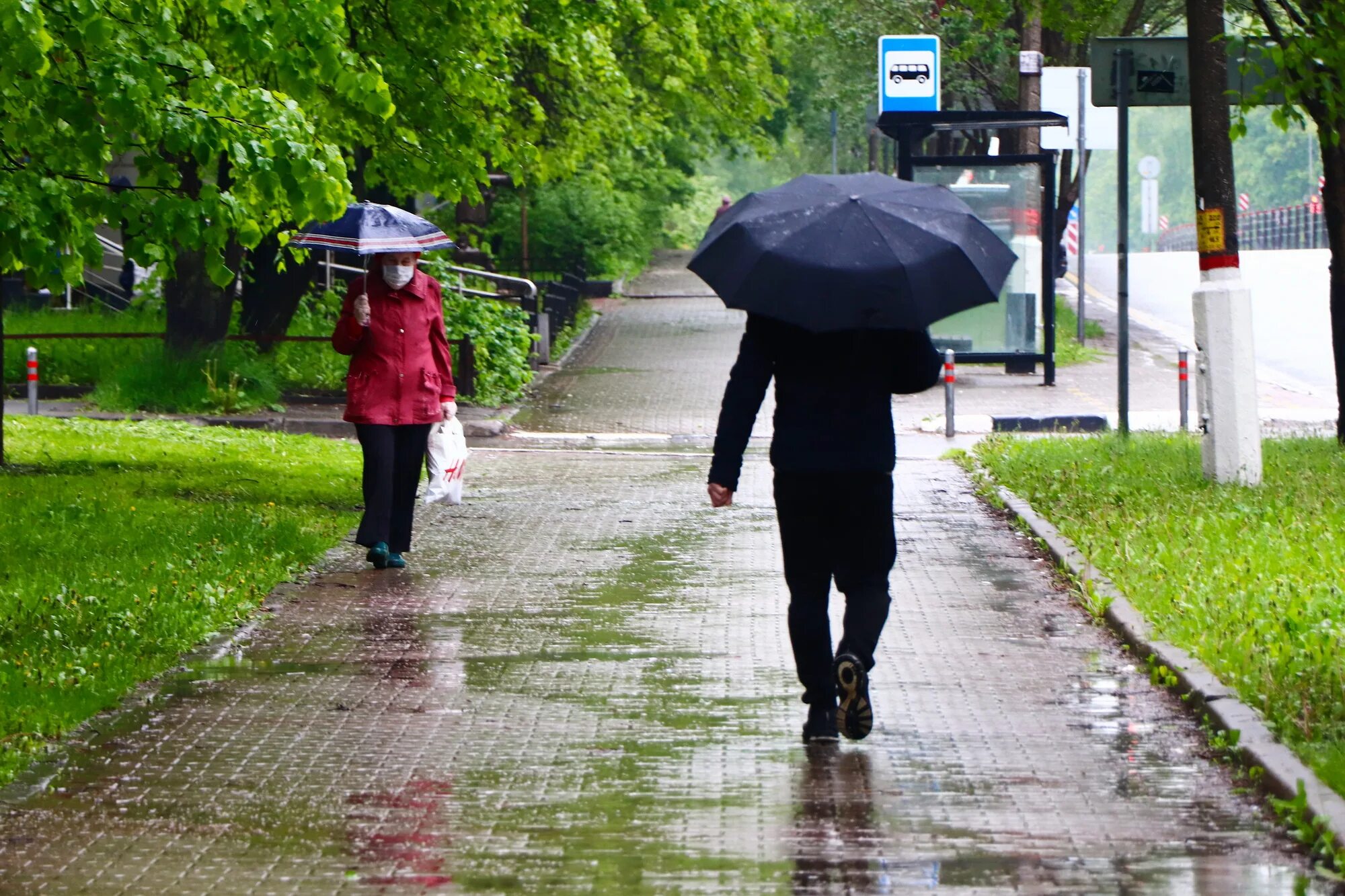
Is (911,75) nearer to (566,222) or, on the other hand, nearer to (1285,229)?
(566,222)

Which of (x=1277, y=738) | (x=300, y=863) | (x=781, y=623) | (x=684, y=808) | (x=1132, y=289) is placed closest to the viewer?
(x=300, y=863)

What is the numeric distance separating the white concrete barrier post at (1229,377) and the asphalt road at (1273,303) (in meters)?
8.26

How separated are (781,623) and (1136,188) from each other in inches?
A: 4733

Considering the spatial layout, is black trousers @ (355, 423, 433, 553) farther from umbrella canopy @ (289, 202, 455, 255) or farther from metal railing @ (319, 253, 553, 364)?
metal railing @ (319, 253, 553, 364)

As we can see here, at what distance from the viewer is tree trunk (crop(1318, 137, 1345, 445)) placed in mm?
13969

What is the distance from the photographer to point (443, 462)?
10.3 metres

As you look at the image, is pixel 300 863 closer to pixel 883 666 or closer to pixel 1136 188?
pixel 883 666

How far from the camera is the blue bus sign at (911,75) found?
23.0 meters

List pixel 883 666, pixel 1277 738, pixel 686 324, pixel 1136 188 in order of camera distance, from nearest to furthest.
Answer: pixel 1277 738 < pixel 883 666 < pixel 686 324 < pixel 1136 188

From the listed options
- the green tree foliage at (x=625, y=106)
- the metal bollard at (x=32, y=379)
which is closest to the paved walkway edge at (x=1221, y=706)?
the green tree foliage at (x=625, y=106)

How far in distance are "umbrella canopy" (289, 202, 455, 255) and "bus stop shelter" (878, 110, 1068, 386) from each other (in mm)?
13073

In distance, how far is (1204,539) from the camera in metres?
9.68

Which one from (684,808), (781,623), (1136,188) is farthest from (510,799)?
(1136,188)

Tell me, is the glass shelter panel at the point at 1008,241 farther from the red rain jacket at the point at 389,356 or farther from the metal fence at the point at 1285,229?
the metal fence at the point at 1285,229
